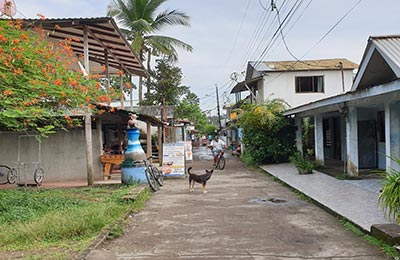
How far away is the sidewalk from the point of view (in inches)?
281

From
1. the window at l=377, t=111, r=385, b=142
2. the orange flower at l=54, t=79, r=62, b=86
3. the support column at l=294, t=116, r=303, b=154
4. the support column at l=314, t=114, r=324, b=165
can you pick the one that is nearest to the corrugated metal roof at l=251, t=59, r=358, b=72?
the support column at l=294, t=116, r=303, b=154

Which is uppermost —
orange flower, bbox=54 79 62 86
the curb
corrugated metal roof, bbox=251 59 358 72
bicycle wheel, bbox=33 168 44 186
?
corrugated metal roof, bbox=251 59 358 72

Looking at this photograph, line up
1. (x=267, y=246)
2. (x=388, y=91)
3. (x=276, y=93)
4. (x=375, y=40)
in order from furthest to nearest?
(x=276, y=93), (x=375, y=40), (x=388, y=91), (x=267, y=246)

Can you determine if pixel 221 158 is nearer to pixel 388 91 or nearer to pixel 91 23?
pixel 91 23

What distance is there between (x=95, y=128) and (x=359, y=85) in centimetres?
962

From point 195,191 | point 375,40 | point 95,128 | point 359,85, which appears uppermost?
point 375,40

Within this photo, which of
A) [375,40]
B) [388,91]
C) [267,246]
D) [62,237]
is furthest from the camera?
[375,40]

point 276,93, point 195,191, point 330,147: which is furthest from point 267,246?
point 276,93

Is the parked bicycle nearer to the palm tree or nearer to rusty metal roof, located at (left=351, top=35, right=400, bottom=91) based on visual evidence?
rusty metal roof, located at (left=351, top=35, right=400, bottom=91)

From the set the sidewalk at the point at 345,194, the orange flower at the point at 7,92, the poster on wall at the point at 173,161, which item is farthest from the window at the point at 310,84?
the orange flower at the point at 7,92

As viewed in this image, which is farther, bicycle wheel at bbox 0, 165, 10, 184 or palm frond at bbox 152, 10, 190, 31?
palm frond at bbox 152, 10, 190, 31

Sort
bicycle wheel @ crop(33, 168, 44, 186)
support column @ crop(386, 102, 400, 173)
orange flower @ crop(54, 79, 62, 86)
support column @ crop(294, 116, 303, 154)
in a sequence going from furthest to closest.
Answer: support column @ crop(294, 116, 303, 154) < bicycle wheel @ crop(33, 168, 44, 186) < support column @ crop(386, 102, 400, 173) < orange flower @ crop(54, 79, 62, 86)

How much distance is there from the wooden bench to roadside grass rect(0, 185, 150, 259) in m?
3.85

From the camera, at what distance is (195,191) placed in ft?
39.1
